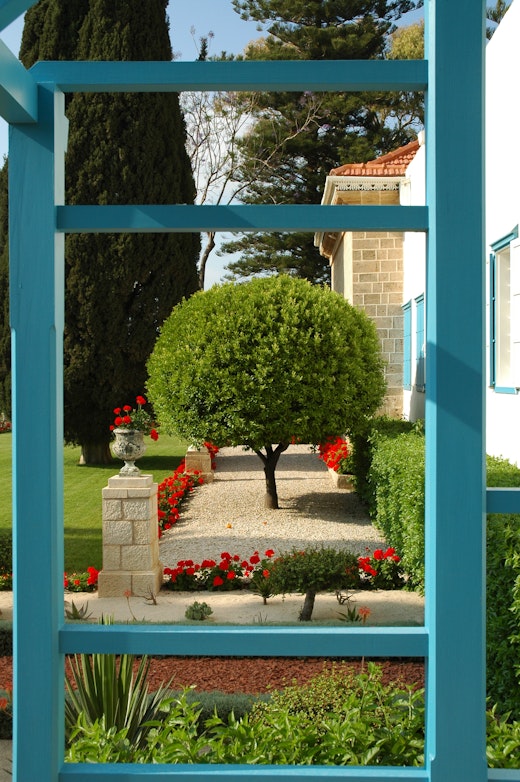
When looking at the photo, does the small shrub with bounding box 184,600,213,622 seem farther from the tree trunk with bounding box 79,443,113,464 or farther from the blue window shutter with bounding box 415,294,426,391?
the tree trunk with bounding box 79,443,113,464

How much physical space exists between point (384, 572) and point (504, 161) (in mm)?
3516

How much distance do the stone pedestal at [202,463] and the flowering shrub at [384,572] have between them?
244 inches

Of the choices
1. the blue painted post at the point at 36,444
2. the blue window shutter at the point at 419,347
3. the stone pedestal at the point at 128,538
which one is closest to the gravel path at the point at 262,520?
→ the stone pedestal at the point at 128,538

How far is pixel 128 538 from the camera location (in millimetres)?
7051

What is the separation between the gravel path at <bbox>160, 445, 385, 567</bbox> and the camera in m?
8.86

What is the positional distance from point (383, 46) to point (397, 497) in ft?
63.6

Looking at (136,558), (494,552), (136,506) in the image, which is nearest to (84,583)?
(136,558)

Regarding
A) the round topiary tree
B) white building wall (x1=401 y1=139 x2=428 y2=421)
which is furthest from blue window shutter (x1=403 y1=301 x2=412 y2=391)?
the round topiary tree

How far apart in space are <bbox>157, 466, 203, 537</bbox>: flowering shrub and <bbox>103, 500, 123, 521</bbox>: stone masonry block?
2.61 m

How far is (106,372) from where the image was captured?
47.0 ft

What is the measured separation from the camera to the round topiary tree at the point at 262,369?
9633 millimetres

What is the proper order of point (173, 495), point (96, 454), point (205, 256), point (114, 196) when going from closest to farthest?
point (173, 495) < point (114, 196) < point (96, 454) < point (205, 256)

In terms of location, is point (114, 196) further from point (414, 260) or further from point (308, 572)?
point (308, 572)

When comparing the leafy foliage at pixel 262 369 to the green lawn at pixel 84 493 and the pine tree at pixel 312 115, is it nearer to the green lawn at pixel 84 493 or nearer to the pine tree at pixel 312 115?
the green lawn at pixel 84 493
